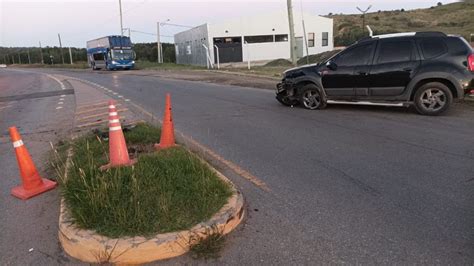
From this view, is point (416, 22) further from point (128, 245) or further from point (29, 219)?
point (128, 245)

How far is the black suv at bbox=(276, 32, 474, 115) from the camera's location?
8625mm

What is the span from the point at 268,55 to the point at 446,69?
3400 centimetres

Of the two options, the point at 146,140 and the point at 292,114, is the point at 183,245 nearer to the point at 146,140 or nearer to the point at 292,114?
the point at 146,140

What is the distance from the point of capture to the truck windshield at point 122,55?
140 ft

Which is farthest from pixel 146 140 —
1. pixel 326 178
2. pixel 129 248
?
pixel 129 248

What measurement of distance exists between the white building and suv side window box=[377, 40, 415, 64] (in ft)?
99.0

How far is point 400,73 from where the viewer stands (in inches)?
355

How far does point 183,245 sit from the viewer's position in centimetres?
343

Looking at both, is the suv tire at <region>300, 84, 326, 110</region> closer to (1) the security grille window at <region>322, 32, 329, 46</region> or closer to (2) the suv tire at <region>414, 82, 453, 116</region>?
(2) the suv tire at <region>414, 82, 453, 116</region>

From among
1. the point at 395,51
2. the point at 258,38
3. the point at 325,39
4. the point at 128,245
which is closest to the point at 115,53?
the point at 258,38

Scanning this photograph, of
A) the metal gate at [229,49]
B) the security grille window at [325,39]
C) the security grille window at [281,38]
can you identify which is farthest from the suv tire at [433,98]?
the security grille window at [325,39]

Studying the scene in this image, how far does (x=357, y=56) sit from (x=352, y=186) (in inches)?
221

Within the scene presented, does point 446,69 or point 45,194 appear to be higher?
point 446,69

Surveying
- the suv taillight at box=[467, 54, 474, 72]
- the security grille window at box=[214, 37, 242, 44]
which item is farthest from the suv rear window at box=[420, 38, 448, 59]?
the security grille window at box=[214, 37, 242, 44]
